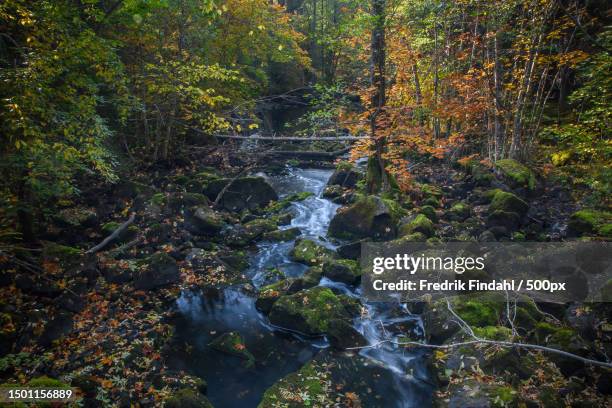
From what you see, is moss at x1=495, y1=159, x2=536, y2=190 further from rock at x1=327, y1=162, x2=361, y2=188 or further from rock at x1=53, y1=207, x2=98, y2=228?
rock at x1=53, y1=207, x2=98, y2=228

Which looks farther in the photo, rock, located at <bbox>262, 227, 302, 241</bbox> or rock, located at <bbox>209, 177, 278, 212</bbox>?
rock, located at <bbox>209, 177, 278, 212</bbox>

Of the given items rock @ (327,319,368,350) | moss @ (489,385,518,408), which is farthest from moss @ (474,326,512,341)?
rock @ (327,319,368,350)

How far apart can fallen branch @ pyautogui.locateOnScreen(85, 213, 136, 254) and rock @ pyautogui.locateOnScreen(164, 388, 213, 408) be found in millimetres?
5446

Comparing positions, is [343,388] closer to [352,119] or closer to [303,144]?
[352,119]

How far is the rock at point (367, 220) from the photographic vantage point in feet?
40.2

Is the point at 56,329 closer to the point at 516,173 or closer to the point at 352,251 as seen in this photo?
the point at 352,251

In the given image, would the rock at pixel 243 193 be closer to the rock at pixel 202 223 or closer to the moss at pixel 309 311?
the rock at pixel 202 223

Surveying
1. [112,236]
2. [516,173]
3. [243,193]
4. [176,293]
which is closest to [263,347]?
[176,293]

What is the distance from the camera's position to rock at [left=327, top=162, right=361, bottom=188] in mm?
17672

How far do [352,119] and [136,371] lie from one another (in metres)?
11.1

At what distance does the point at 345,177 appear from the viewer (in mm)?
17859

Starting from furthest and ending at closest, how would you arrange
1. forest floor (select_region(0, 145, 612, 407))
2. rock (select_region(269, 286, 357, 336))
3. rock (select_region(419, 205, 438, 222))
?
rock (select_region(419, 205, 438, 222)) → rock (select_region(269, 286, 357, 336)) → forest floor (select_region(0, 145, 612, 407))

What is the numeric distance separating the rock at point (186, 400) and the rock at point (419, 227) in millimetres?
7782

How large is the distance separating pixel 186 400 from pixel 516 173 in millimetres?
13417
